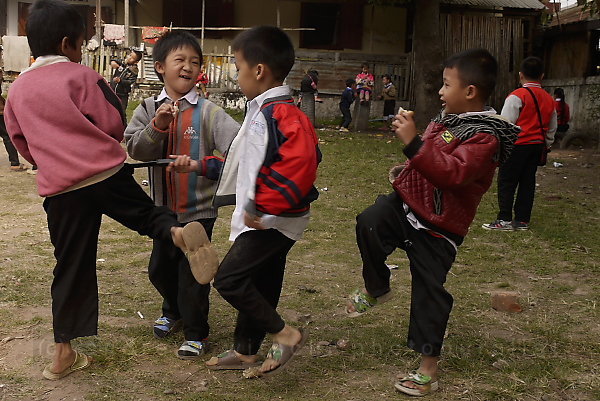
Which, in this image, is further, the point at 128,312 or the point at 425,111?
the point at 425,111

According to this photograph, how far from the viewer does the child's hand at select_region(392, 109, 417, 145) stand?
3162mm

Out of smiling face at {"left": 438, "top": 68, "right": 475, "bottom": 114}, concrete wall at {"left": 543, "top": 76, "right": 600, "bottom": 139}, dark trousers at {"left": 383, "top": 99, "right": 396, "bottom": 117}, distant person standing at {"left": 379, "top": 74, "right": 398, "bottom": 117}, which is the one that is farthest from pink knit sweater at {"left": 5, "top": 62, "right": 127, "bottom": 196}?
dark trousers at {"left": 383, "top": 99, "right": 396, "bottom": 117}

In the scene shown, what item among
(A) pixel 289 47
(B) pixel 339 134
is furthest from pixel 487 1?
(A) pixel 289 47

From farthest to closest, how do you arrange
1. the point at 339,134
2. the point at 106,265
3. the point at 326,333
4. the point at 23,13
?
the point at 23,13
the point at 339,134
the point at 106,265
the point at 326,333

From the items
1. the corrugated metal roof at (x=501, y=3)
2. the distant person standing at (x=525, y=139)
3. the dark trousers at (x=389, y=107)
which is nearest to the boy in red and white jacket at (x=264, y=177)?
the distant person standing at (x=525, y=139)

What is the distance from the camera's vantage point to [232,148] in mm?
3355

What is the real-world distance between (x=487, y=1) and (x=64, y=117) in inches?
731

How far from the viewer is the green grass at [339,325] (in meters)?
3.49

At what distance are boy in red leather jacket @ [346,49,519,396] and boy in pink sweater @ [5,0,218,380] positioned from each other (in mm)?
920

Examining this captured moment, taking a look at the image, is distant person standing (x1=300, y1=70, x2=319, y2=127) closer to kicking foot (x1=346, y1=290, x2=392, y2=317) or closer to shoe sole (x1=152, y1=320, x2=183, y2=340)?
shoe sole (x1=152, y1=320, x2=183, y2=340)

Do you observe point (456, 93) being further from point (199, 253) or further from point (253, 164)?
point (199, 253)

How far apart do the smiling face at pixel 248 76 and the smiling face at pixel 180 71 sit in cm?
49

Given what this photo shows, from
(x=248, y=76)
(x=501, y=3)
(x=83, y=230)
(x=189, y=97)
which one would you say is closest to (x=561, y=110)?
(x=501, y=3)

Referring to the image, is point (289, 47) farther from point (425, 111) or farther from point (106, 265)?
point (425, 111)
